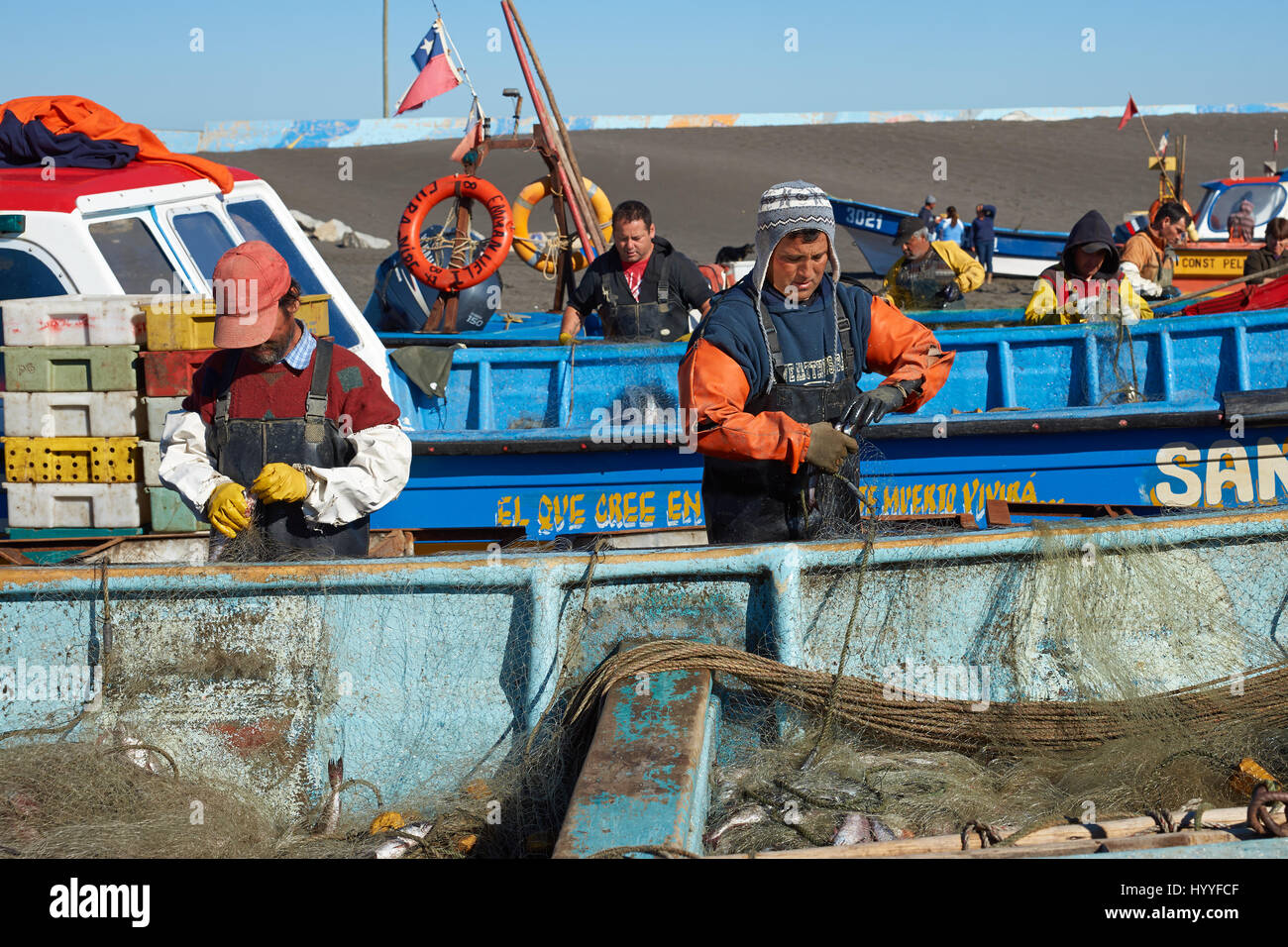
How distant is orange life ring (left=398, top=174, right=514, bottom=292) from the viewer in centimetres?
927

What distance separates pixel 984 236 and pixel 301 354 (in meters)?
18.3

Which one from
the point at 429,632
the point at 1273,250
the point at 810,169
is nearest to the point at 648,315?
the point at 429,632

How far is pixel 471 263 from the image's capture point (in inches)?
378

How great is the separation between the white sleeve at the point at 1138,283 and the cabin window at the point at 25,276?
266 inches

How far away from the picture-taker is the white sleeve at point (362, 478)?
3.60 meters

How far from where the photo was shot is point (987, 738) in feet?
11.1

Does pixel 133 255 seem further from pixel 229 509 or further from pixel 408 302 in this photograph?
pixel 408 302

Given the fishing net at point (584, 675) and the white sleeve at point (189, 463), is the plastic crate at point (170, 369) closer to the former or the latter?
the white sleeve at point (189, 463)

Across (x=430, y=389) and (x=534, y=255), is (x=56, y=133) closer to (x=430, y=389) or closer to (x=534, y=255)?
(x=430, y=389)

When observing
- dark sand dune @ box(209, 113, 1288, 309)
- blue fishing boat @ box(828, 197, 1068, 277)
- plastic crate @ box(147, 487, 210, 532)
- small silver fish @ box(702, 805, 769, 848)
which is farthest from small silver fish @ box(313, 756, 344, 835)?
blue fishing boat @ box(828, 197, 1068, 277)

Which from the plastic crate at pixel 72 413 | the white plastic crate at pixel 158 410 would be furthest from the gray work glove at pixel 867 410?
the plastic crate at pixel 72 413

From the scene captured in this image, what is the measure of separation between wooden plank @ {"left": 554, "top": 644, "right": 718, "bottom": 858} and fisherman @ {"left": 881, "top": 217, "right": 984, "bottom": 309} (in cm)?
772
